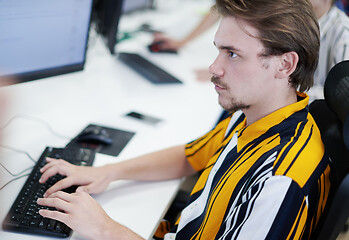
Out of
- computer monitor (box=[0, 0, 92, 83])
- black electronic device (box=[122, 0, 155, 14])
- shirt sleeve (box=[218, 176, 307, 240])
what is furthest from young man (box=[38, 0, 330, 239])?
black electronic device (box=[122, 0, 155, 14])

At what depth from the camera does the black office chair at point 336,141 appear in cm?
64

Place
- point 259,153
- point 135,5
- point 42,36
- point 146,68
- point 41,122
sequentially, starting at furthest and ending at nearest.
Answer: point 135,5, point 146,68, point 41,122, point 42,36, point 259,153

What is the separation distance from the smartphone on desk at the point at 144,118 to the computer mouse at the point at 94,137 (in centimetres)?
20

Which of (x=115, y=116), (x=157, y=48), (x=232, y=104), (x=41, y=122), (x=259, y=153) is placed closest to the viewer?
(x=259, y=153)

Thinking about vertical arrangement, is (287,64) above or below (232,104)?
above

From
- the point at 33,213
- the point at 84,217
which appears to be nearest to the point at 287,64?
the point at 84,217

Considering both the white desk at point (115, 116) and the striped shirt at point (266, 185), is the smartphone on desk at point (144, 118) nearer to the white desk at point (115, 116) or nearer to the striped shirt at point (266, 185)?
the white desk at point (115, 116)

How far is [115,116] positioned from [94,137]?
0.22 m

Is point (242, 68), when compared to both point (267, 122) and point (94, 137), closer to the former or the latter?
point (267, 122)

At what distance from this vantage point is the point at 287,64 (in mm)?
816

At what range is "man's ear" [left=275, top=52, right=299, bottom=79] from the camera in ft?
2.65

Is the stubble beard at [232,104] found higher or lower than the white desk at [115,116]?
higher

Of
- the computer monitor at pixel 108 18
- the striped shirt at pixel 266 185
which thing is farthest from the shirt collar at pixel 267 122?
the computer monitor at pixel 108 18

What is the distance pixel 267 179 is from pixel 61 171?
1.80ft
